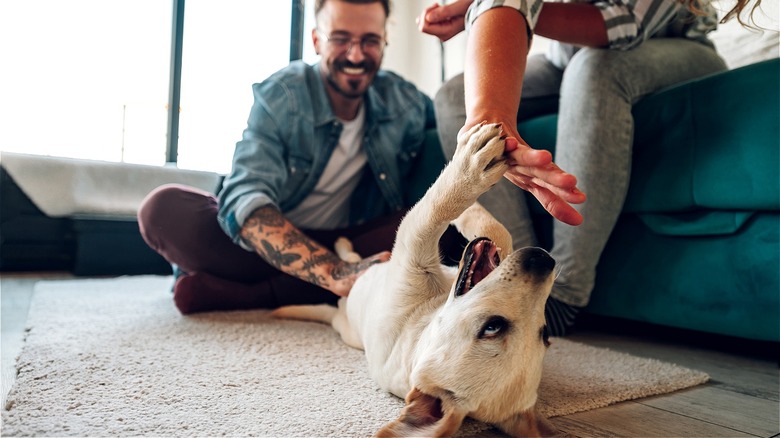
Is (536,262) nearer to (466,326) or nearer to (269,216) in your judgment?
(466,326)

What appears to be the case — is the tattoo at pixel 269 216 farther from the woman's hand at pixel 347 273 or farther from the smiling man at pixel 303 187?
the woman's hand at pixel 347 273

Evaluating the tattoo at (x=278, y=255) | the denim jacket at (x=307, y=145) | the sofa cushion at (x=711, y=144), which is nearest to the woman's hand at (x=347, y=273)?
the tattoo at (x=278, y=255)

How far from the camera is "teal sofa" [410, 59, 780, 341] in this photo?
126 centimetres

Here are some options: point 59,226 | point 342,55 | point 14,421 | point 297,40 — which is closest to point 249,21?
point 297,40

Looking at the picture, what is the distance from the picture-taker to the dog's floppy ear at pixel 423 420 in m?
0.72

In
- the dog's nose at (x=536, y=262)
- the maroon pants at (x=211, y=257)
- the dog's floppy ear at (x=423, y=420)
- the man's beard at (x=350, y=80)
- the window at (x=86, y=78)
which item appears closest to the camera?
the dog's floppy ear at (x=423, y=420)

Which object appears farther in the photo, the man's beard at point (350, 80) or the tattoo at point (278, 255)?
the man's beard at point (350, 80)

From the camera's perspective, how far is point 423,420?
0.78 meters

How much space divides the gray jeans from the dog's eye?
1.98ft

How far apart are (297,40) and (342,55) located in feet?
10.3

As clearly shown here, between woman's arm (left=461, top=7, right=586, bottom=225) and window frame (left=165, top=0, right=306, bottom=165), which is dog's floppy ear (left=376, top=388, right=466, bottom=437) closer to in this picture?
woman's arm (left=461, top=7, right=586, bottom=225)

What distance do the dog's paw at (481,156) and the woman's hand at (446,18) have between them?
0.37 metres

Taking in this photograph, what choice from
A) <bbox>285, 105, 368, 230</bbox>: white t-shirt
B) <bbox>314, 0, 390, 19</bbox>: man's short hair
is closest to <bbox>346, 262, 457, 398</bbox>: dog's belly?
<bbox>285, 105, 368, 230</bbox>: white t-shirt

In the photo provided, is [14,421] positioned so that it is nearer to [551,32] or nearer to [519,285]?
[519,285]
